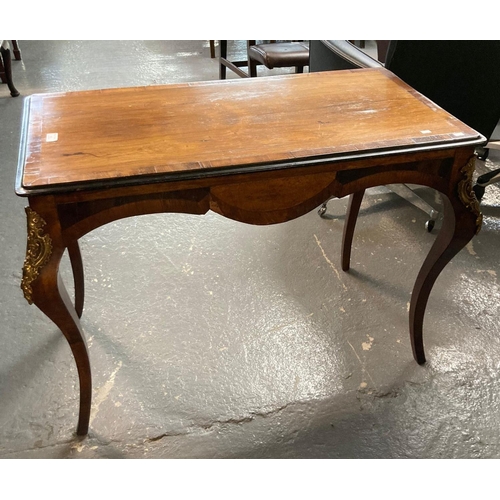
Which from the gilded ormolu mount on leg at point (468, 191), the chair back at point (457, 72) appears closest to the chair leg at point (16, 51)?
the chair back at point (457, 72)

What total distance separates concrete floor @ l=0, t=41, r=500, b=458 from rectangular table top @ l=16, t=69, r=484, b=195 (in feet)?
2.65

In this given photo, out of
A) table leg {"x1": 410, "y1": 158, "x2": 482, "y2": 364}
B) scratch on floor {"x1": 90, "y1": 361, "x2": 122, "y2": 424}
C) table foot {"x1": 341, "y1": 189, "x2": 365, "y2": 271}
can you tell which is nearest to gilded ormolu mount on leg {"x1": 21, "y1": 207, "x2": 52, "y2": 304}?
scratch on floor {"x1": 90, "y1": 361, "x2": 122, "y2": 424}

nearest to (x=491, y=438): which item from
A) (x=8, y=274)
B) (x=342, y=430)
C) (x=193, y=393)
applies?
(x=342, y=430)

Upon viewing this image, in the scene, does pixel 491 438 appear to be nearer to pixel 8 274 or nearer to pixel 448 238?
pixel 448 238

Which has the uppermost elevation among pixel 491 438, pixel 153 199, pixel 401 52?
pixel 401 52

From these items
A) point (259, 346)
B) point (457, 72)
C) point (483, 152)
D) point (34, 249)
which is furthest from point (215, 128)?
point (483, 152)

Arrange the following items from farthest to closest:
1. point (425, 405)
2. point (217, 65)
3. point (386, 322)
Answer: point (217, 65) → point (386, 322) → point (425, 405)

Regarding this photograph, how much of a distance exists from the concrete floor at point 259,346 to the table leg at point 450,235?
0.20 metres

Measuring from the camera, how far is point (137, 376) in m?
1.63

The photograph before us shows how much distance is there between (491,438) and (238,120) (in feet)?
3.86

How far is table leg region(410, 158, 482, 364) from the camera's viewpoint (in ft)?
4.33

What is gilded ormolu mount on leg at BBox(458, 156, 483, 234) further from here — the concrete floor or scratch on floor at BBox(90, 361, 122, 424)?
scratch on floor at BBox(90, 361, 122, 424)

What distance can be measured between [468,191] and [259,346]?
0.85 metres

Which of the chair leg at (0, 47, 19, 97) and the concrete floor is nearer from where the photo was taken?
the concrete floor
